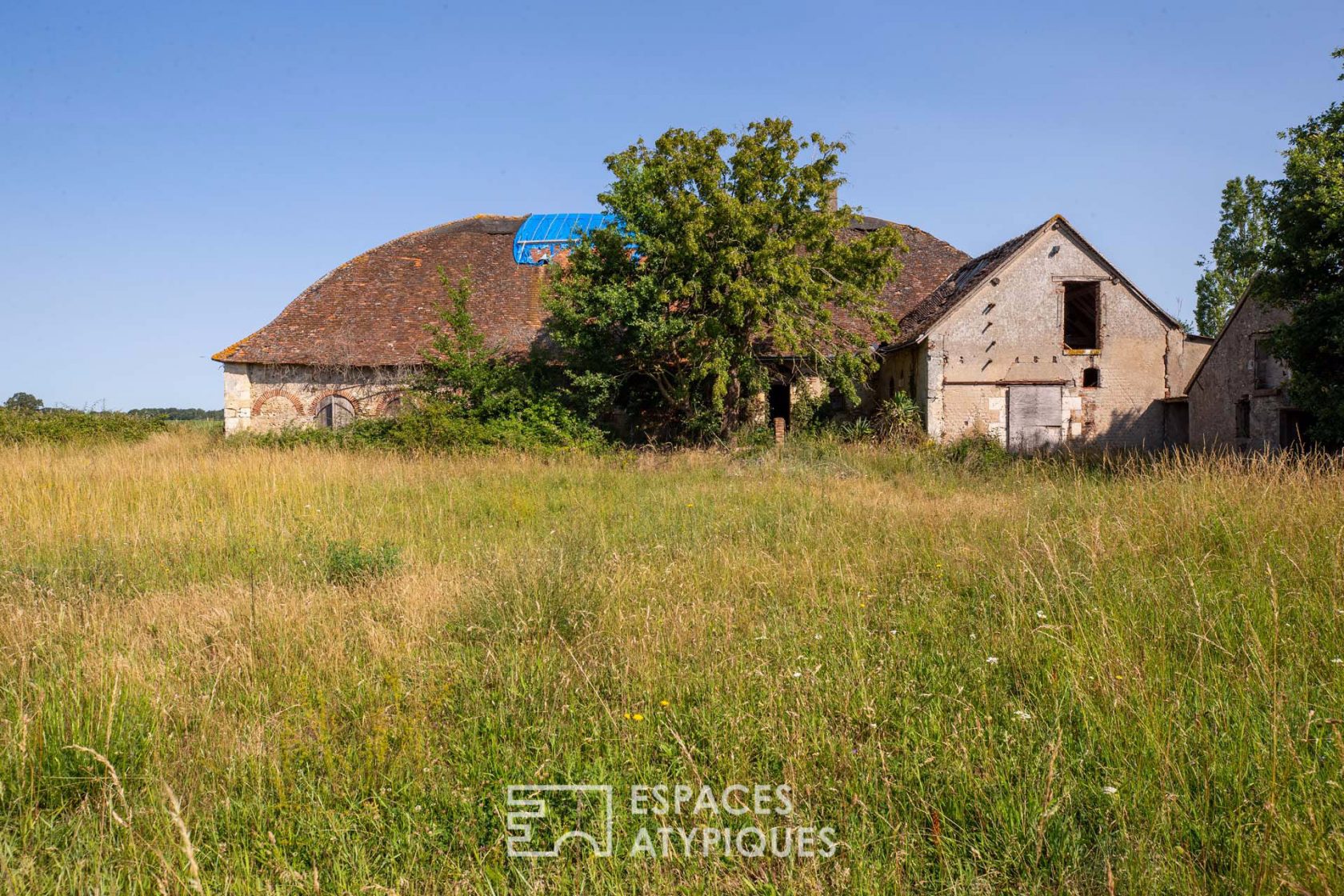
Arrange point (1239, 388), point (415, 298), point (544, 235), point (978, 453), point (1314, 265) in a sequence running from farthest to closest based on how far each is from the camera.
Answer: point (544, 235), point (415, 298), point (978, 453), point (1239, 388), point (1314, 265)

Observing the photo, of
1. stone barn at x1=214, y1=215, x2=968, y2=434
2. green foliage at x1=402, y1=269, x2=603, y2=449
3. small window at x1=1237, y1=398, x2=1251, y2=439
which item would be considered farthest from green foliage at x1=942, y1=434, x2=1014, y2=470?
green foliage at x1=402, y1=269, x2=603, y2=449

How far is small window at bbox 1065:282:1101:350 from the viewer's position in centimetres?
1711

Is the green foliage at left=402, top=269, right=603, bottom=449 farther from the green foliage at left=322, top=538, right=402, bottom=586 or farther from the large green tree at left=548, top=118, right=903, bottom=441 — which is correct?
the green foliage at left=322, top=538, right=402, bottom=586

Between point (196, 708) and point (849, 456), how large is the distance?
1136 centimetres

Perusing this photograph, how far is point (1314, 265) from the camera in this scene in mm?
9500

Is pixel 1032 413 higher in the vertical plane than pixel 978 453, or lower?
higher

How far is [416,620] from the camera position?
4246 millimetres

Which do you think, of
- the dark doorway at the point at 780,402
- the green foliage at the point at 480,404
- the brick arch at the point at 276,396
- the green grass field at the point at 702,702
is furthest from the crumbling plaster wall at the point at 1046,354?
the brick arch at the point at 276,396

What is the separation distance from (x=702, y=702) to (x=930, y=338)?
14.9 meters

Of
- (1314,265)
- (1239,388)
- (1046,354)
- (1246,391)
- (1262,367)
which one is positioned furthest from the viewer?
(1046,354)

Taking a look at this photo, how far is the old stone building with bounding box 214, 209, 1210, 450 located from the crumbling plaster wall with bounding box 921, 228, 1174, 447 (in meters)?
0.03

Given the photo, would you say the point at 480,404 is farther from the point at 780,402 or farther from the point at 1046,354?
the point at 1046,354

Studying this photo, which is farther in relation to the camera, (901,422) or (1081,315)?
(1081,315)

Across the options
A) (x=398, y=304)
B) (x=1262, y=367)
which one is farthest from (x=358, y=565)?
(x=398, y=304)
